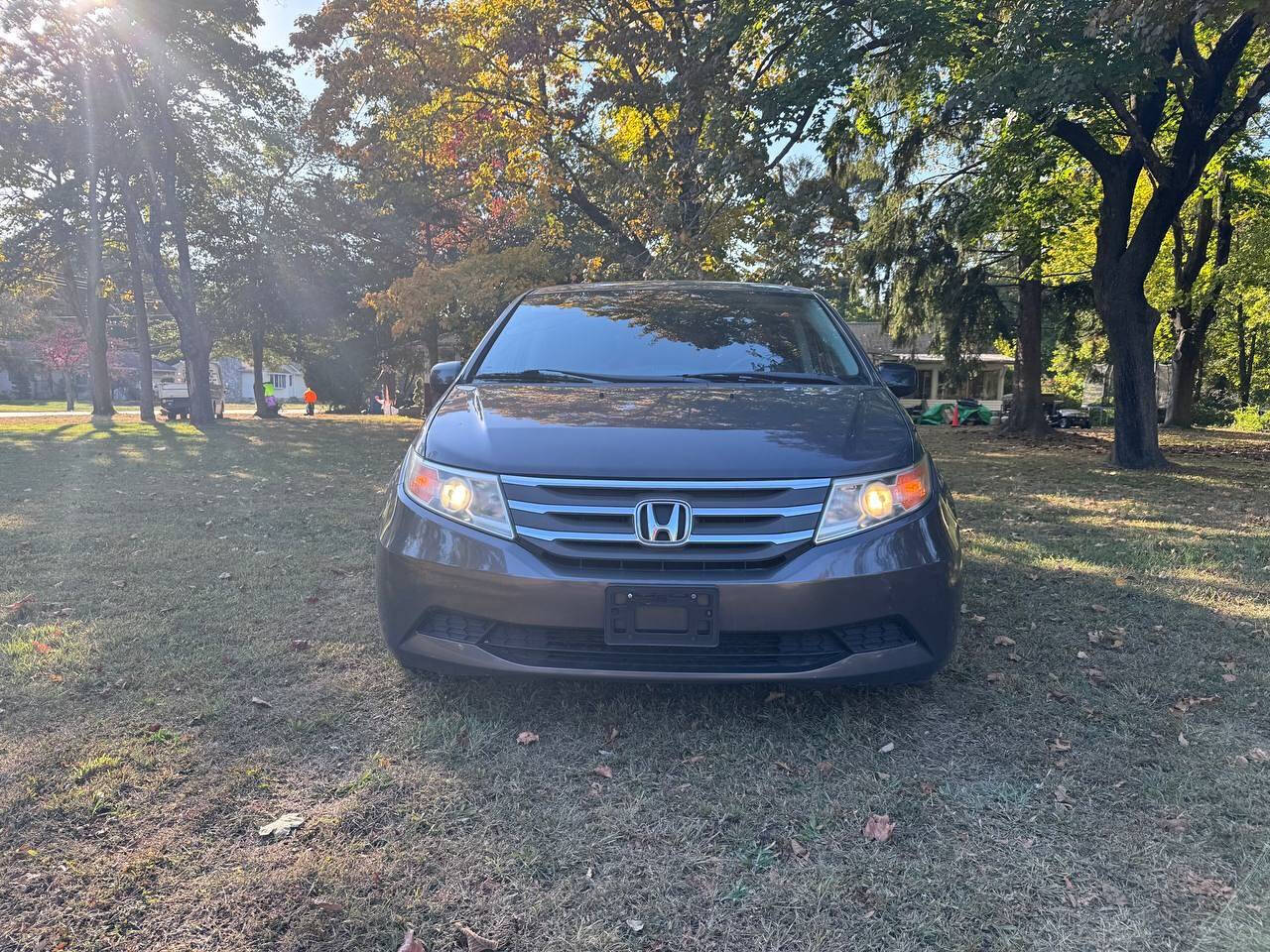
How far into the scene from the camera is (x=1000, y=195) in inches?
526

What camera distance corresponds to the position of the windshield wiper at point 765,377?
124 inches

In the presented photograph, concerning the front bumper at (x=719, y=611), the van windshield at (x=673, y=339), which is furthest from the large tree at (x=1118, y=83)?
the front bumper at (x=719, y=611)

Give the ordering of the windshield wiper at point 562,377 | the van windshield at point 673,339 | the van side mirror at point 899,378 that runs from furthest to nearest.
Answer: the van side mirror at point 899,378 → the van windshield at point 673,339 → the windshield wiper at point 562,377

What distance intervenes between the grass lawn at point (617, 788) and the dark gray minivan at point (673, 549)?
0.35m

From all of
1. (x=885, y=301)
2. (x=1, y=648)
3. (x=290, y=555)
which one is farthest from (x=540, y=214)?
(x=1, y=648)

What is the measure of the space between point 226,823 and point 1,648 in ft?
6.62

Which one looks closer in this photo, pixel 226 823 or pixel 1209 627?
pixel 226 823

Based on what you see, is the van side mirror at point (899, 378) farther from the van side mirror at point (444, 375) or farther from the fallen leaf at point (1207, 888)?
the fallen leaf at point (1207, 888)

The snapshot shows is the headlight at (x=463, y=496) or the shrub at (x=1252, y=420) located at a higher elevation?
the shrub at (x=1252, y=420)

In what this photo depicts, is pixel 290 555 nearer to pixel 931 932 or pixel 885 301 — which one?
pixel 931 932

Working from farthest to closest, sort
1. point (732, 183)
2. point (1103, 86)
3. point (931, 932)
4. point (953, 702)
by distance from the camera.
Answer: point (732, 183) < point (1103, 86) < point (953, 702) < point (931, 932)

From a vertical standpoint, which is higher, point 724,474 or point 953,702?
point 724,474

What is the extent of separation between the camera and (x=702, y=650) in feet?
7.42

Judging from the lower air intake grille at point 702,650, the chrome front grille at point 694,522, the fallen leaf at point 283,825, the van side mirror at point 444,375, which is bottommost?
the fallen leaf at point 283,825
